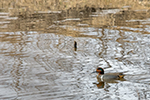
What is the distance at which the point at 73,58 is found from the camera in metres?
13.4

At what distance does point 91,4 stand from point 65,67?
19488mm

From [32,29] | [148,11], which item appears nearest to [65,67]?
[32,29]

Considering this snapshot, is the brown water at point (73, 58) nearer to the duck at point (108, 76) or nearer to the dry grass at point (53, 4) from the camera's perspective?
the duck at point (108, 76)

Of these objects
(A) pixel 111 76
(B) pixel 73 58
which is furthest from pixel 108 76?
(B) pixel 73 58

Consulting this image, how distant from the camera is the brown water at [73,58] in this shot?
948 centimetres

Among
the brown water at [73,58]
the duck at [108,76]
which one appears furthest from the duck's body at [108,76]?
the brown water at [73,58]

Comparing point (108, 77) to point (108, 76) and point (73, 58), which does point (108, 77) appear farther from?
point (73, 58)

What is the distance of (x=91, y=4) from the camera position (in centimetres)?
3073

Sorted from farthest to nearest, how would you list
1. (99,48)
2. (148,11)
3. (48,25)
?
1. (148,11)
2. (48,25)
3. (99,48)

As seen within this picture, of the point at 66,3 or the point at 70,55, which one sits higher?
the point at 66,3

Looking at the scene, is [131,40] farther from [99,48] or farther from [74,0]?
[74,0]

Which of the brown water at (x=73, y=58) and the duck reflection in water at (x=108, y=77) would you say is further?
the duck reflection in water at (x=108, y=77)

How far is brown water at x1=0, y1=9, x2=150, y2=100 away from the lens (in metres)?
9.48

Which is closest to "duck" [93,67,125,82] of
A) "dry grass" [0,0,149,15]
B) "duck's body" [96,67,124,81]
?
"duck's body" [96,67,124,81]
